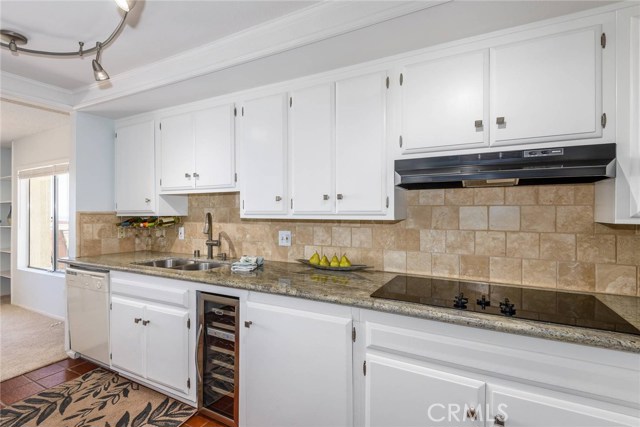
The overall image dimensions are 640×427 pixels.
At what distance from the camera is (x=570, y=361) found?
46.2 inches

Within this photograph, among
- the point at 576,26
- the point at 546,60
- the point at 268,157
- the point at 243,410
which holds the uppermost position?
the point at 576,26

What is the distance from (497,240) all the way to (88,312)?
317 centimetres

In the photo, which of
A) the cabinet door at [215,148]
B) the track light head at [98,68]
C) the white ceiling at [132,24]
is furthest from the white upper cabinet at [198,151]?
the track light head at [98,68]

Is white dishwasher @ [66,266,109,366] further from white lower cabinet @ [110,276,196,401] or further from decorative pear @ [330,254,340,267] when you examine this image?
decorative pear @ [330,254,340,267]

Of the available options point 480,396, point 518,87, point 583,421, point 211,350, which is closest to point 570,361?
point 583,421

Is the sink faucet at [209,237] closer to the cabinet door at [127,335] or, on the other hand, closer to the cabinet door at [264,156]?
the cabinet door at [264,156]

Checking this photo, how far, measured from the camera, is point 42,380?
2562mm

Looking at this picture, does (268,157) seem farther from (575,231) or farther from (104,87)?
(575,231)

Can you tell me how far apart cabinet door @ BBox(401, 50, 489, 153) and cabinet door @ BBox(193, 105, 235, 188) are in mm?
1339

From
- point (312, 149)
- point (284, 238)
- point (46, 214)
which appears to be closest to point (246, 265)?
point (284, 238)

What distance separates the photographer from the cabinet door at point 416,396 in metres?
1.33

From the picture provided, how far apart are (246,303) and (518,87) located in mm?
1841

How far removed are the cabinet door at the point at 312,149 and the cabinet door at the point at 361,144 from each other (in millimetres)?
65

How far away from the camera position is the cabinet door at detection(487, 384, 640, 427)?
1.14 m
